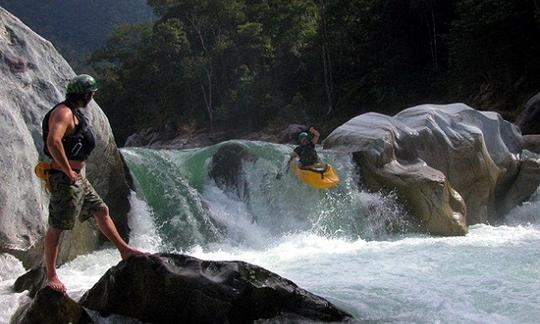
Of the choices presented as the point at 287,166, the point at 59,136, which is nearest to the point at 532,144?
the point at 287,166

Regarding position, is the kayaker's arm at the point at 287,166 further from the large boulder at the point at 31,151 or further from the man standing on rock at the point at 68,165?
the man standing on rock at the point at 68,165

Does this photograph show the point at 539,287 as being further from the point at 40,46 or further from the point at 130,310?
the point at 40,46

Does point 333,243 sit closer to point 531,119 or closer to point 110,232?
point 110,232

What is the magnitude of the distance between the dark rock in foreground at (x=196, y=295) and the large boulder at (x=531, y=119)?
13026 millimetres

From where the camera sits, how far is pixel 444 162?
412 inches

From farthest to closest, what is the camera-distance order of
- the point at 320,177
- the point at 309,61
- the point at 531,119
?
the point at 309,61 → the point at 531,119 → the point at 320,177

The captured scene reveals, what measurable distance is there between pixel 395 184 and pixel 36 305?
21.8 feet

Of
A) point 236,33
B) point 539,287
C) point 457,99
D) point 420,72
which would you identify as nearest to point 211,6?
point 236,33

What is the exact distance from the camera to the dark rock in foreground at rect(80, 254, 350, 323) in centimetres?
405

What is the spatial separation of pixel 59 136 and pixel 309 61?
985 inches

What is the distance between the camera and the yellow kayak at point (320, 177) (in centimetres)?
914

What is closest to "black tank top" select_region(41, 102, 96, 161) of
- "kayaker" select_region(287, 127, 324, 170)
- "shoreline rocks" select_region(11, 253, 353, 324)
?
"shoreline rocks" select_region(11, 253, 353, 324)

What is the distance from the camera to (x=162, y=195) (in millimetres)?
9047

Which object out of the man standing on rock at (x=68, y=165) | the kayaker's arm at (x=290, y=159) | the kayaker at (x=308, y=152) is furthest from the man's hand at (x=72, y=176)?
the kayaker's arm at (x=290, y=159)
